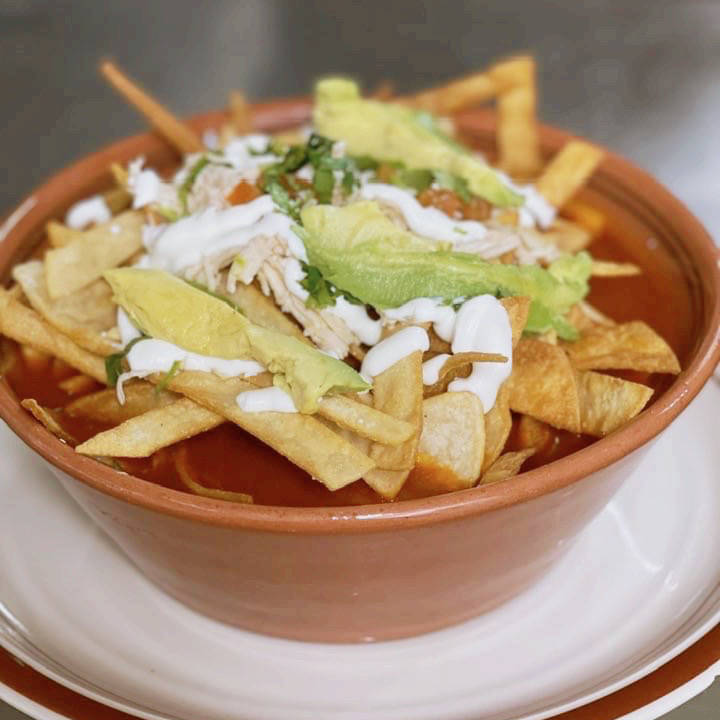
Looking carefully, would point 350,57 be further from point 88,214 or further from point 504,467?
point 504,467

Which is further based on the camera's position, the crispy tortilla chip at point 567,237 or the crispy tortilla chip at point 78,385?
the crispy tortilla chip at point 567,237

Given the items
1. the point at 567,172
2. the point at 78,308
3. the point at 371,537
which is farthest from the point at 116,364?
the point at 567,172

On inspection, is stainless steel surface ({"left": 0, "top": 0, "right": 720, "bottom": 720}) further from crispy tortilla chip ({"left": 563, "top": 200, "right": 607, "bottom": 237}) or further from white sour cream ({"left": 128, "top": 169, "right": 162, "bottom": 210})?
white sour cream ({"left": 128, "top": 169, "right": 162, "bottom": 210})

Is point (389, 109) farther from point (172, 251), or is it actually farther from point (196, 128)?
point (172, 251)

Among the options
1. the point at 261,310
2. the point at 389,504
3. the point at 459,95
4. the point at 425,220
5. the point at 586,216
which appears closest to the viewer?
the point at 389,504

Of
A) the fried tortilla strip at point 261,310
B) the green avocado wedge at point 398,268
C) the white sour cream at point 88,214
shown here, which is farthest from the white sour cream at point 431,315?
the white sour cream at point 88,214

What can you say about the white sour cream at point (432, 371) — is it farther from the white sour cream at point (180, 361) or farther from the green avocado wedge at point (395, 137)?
the green avocado wedge at point (395, 137)
